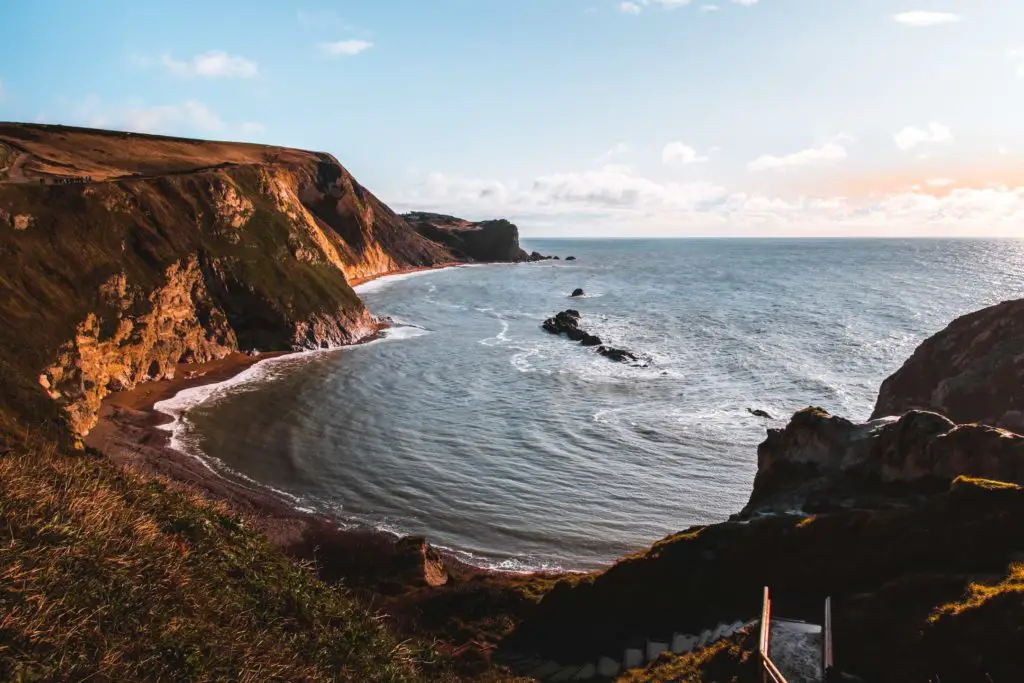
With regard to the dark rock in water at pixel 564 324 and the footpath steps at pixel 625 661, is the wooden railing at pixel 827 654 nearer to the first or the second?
the footpath steps at pixel 625 661

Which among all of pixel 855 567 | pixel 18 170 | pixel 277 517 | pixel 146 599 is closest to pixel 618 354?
pixel 277 517

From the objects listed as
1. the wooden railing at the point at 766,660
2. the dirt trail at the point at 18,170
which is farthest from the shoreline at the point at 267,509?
the dirt trail at the point at 18,170

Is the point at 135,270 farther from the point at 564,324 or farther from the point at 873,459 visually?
the point at 873,459

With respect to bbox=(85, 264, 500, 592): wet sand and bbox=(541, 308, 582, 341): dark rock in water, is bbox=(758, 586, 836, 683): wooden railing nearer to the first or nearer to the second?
bbox=(85, 264, 500, 592): wet sand

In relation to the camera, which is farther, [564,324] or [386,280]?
[386,280]

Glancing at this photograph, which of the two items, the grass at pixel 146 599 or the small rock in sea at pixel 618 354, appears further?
the small rock in sea at pixel 618 354

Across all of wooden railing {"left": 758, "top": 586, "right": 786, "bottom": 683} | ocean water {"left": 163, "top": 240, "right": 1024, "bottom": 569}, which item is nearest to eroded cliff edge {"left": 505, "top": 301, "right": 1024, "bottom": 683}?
wooden railing {"left": 758, "top": 586, "right": 786, "bottom": 683}
